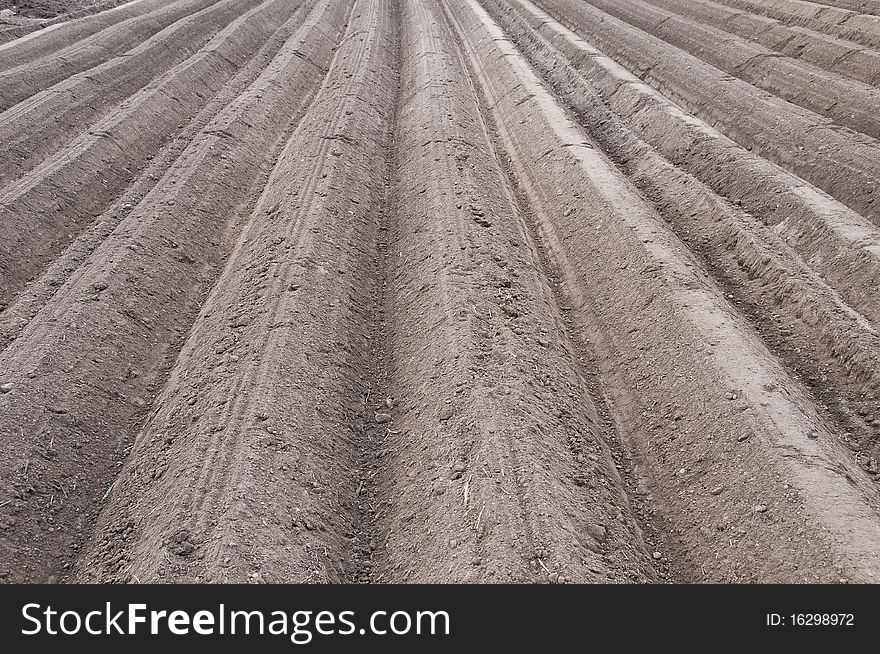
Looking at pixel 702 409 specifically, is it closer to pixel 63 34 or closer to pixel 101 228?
pixel 101 228

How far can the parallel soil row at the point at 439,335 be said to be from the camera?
13.9 ft

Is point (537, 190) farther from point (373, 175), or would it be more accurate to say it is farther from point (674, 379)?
point (674, 379)

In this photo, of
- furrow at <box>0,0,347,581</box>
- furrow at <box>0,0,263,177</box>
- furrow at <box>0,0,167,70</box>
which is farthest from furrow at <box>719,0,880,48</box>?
furrow at <box>0,0,167,70</box>

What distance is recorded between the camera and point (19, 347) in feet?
18.6

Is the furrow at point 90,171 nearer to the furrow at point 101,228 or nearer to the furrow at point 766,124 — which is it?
the furrow at point 101,228

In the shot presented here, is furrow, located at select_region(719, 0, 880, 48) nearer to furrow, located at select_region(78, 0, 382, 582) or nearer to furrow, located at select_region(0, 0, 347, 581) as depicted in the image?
furrow, located at select_region(78, 0, 382, 582)

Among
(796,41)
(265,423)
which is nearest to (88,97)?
(265,423)

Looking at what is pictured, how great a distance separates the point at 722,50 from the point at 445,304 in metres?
11.5

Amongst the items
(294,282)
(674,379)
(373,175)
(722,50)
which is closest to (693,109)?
(722,50)

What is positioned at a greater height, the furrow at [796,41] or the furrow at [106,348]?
the furrow at [796,41]

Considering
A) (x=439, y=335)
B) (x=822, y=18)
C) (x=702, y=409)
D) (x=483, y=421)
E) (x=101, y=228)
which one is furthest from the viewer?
(x=822, y=18)

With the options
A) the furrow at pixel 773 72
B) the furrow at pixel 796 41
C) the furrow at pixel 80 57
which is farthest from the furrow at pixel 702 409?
the furrow at pixel 80 57

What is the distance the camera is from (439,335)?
5.80 metres

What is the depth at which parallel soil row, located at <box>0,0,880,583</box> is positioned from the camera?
4246mm
